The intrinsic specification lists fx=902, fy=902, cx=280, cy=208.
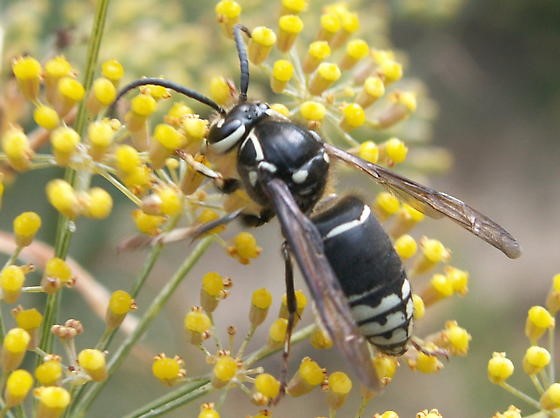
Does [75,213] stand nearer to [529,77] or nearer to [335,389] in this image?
[335,389]

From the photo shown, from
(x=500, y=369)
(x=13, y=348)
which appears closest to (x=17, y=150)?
(x=13, y=348)

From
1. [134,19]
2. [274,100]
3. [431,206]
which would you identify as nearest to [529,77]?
[274,100]

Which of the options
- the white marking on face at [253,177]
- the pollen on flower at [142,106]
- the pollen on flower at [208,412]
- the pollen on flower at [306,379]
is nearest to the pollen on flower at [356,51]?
the white marking on face at [253,177]

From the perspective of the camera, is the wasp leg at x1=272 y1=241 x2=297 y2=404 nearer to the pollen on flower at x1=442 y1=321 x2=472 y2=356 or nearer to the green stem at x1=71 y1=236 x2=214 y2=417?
the green stem at x1=71 y1=236 x2=214 y2=417

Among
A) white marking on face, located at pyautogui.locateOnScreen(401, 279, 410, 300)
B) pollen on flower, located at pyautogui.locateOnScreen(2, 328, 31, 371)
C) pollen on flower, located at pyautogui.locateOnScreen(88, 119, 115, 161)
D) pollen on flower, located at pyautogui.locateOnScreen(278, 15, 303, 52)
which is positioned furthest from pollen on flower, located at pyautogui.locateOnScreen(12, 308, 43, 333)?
pollen on flower, located at pyautogui.locateOnScreen(278, 15, 303, 52)

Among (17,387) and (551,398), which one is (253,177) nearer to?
(17,387)
